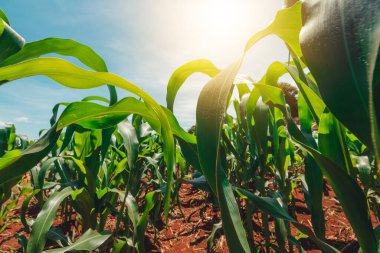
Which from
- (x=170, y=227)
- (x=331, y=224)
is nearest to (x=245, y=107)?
(x=170, y=227)

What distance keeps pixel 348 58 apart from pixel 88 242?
80 centimetres

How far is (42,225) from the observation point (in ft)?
2.38

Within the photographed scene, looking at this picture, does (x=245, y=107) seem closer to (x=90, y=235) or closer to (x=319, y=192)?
(x=319, y=192)

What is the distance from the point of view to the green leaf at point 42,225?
26.5 inches

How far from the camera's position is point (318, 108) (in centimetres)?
44

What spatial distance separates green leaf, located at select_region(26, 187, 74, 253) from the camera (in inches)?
26.5

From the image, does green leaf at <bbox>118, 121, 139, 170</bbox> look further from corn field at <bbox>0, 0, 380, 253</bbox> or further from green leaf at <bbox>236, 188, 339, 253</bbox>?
green leaf at <bbox>236, 188, 339, 253</bbox>

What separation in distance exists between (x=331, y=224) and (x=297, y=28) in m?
1.95

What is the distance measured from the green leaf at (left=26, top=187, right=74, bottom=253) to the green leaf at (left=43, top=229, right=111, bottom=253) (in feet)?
0.12

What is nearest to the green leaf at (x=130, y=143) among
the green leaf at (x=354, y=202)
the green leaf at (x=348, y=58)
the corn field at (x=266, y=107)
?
the corn field at (x=266, y=107)

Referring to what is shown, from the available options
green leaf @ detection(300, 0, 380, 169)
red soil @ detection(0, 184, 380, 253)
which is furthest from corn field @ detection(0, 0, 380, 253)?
red soil @ detection(0, 184, 380, 253)

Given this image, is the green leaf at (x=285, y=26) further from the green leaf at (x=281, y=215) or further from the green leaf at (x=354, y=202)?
the green leaf at (x=281, y=215)

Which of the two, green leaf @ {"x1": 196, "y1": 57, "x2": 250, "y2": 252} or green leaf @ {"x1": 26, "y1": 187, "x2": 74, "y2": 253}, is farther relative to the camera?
green leaf @ {"x1": 26, "y1": 187, "x2": 74, "y2": 253}

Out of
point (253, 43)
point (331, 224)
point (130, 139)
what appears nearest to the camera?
point (253, 43)
